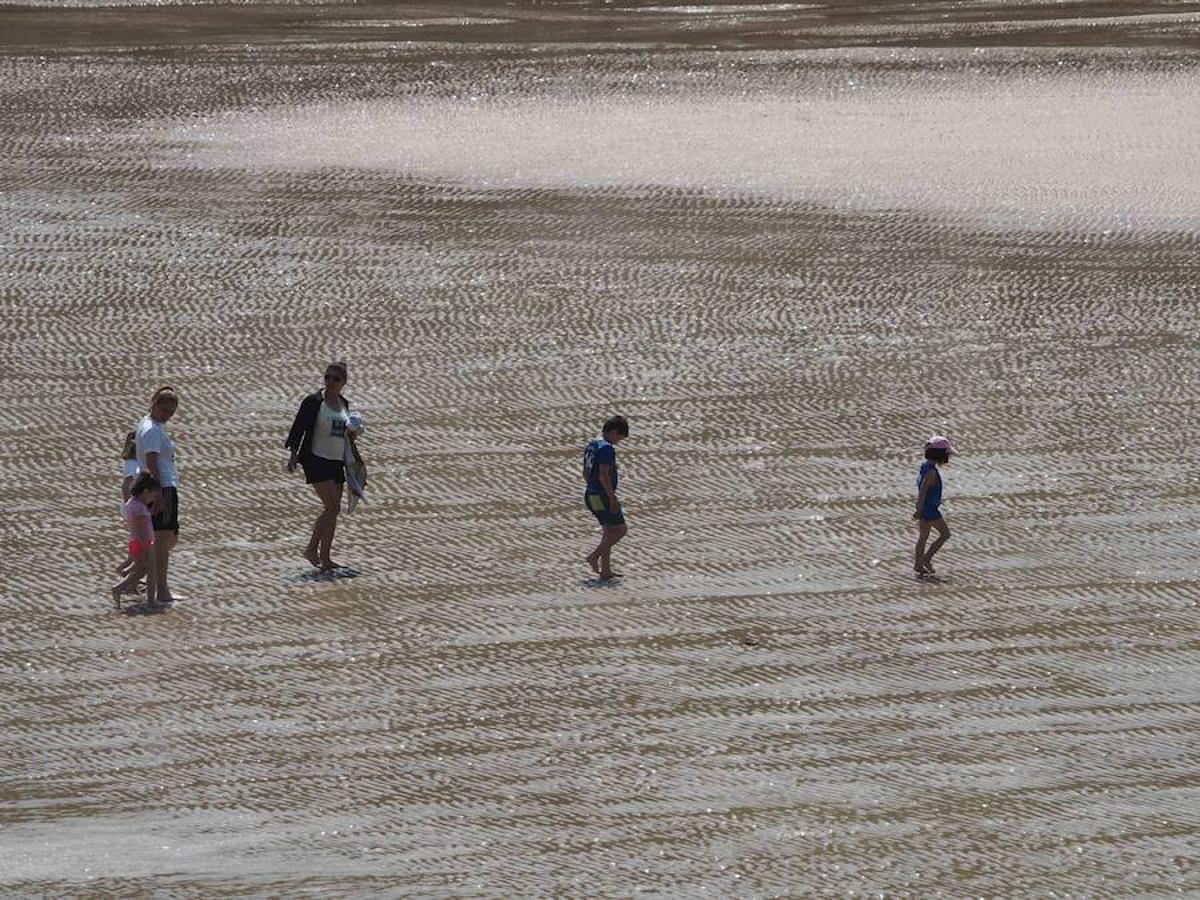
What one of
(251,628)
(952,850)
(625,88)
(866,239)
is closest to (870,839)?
(952,850)

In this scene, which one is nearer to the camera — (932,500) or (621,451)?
(932,500)

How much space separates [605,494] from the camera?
37.9 ft

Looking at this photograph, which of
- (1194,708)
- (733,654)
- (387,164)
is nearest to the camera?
(1194,708)

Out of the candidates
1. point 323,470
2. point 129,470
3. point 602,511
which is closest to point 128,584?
point 129,470

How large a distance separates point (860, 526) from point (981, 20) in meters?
15.8

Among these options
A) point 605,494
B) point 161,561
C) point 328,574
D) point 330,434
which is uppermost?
point 330,434

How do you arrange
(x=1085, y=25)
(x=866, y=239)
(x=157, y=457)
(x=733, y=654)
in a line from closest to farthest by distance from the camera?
(x=733, y=654), (x=157, y=457), (x=866, y=239), (x=1085, y=25)

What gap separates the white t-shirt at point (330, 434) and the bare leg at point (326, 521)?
17cm

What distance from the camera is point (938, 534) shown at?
39.8 feet

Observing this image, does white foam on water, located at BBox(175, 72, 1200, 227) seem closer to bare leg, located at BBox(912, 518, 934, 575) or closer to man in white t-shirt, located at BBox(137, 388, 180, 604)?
bare leg, located at BBox(912, 518, 934, 575)

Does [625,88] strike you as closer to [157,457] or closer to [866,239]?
[866,239]

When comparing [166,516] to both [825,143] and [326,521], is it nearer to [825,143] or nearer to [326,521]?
[326,521]

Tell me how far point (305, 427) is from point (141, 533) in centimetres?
124

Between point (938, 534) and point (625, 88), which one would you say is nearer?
point (938, 534)
